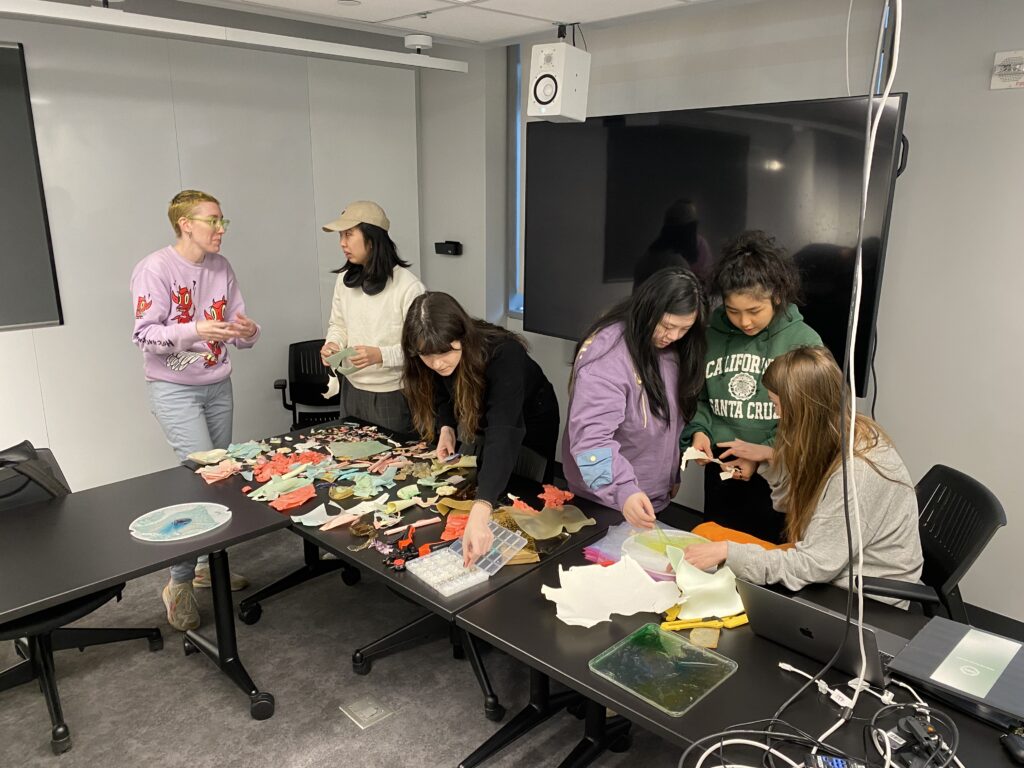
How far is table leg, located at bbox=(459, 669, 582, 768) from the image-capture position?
2234 mm

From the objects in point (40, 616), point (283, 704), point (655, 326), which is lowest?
point (283, 704)

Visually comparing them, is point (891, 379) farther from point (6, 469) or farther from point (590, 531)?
point (6, 469)

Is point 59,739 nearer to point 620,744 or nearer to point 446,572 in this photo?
point 446,572

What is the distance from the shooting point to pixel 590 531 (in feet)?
6.95

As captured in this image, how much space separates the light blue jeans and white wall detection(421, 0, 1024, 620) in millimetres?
2668

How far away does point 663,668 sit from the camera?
152cm

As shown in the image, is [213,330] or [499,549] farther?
[213,330]

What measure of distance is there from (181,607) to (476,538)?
1642mm

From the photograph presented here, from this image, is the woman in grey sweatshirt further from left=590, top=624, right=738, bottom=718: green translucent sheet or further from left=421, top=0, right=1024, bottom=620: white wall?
left=421, top=0, right=1024, bottom=620: white wall

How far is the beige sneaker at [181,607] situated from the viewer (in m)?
2.92

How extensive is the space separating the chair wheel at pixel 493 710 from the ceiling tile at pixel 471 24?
2.49 m

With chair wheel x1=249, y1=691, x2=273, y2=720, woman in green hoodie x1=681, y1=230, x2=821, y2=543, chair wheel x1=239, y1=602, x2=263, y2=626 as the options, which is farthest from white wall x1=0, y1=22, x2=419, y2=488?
woman in green hoodie x1=681, y1=230, x2=821, y2=543

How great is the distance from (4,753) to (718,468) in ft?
8.12

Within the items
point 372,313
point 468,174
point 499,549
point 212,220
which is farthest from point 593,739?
point 468,174
